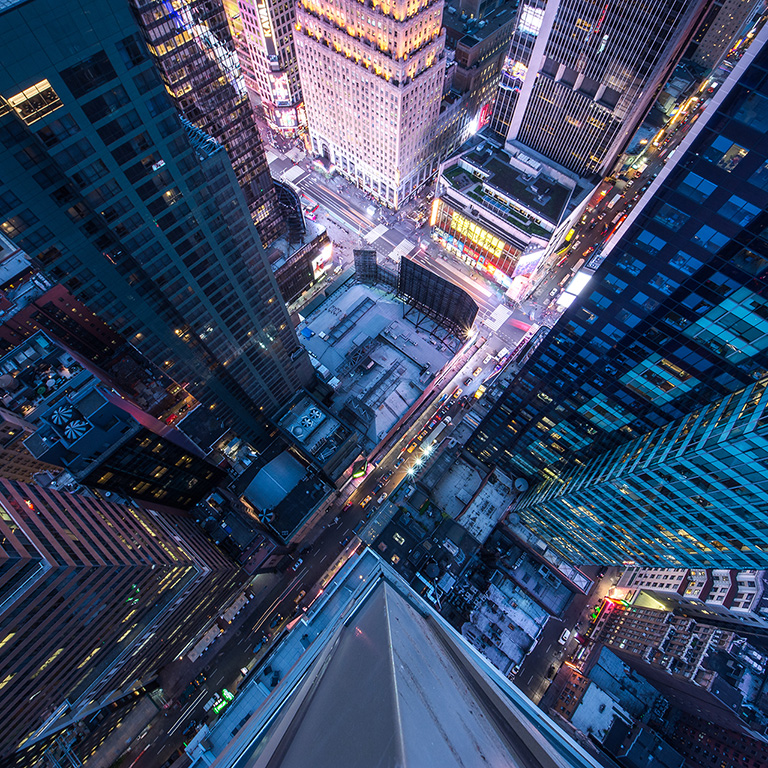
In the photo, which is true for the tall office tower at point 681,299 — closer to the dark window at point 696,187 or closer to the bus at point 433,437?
the dark window at point 696,187

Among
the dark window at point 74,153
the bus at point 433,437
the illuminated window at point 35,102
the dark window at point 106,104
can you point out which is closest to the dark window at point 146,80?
the dark window at point 106,104

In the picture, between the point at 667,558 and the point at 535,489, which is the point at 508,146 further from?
the point at 667,558

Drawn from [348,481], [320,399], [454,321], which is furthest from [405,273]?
[348,481]

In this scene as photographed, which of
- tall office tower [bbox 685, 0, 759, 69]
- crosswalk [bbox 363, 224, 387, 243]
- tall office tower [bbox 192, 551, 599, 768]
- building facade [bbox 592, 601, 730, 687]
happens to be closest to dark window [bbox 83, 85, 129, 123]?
tall office tower [bbox 192, 551, 599, 768]

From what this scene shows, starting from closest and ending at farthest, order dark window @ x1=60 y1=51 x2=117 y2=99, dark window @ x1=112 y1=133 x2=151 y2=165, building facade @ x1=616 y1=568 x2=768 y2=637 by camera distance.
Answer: dark window @ x1=60 y1=51 x2=117 y2=99, dark window @ x1=112 y1=133 x2=151 y2=165, building facade @ x1=616 y1=568 x2=768 y2=637

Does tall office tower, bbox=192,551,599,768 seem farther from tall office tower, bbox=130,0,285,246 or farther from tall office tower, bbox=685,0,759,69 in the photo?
tall office tower, bbox=685,0,759,69

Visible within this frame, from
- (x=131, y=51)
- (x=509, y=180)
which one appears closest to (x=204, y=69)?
(x=131, y=51)
